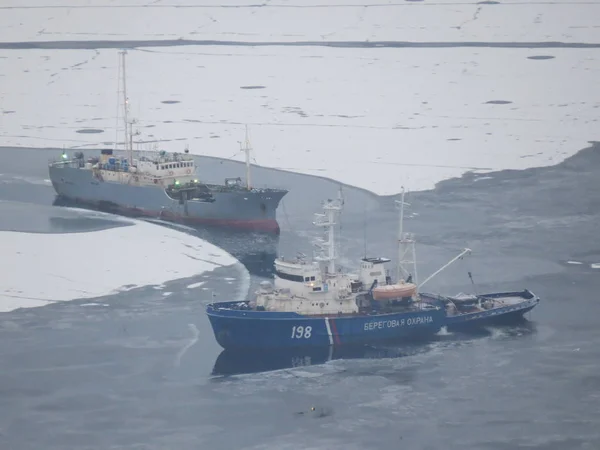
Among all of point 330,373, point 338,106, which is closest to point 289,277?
point 330,373

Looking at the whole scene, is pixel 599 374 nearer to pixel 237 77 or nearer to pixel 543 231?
pixel 543 231

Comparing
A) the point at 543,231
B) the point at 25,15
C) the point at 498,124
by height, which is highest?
the point at 25,15

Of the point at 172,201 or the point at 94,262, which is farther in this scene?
the point at 172,201

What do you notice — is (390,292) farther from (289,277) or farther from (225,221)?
(225,221)

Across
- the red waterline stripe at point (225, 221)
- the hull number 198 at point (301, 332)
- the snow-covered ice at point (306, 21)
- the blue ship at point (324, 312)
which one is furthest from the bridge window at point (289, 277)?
the snow-covered ice at point (306, 21)

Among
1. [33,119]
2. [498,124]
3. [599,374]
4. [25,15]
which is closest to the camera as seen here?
[599,374]

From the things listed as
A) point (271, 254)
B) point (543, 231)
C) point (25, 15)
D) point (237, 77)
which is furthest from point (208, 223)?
point (25, 15)

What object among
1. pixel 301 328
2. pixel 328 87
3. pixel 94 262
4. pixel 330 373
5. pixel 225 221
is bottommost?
pixel 330 373
